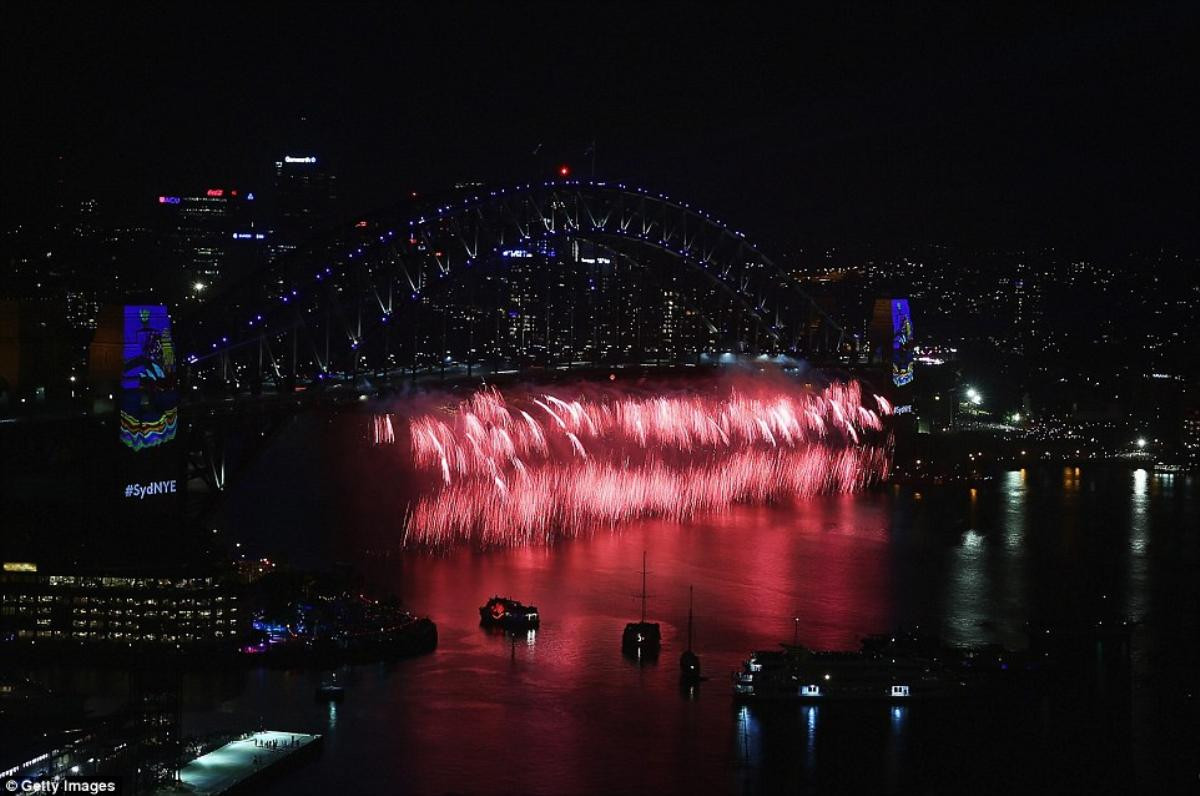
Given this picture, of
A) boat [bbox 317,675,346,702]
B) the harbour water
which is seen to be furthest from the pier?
boat [bbox 317,675,346,702]

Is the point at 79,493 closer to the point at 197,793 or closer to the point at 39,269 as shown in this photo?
the point at 197,793

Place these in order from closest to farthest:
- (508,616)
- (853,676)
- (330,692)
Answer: (330,692) → (853,676) → (508,616)

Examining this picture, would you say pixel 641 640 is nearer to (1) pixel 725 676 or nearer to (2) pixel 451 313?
(1) pixel 725 676

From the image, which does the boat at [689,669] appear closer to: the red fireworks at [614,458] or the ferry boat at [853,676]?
the ferry boat at [853,676]

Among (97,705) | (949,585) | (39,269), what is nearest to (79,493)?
(97,705)

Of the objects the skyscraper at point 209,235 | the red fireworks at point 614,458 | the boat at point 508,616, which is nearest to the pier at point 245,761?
the boat at point 508,616

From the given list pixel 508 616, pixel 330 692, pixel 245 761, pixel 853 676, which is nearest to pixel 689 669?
pixel 853 676
